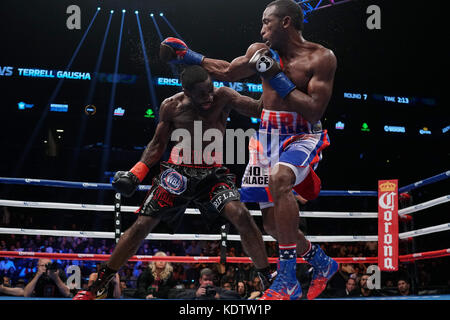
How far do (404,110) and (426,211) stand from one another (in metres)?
3.12

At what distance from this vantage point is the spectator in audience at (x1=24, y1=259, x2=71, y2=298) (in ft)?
10.3

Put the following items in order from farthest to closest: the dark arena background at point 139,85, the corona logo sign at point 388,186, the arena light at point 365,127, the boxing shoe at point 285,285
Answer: the arena light at point 365,127, the dark arena background at point 139,85, the corona logo sign at point 388,186, the boxing shoe at point 285,285

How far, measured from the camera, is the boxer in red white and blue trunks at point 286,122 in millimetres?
2014

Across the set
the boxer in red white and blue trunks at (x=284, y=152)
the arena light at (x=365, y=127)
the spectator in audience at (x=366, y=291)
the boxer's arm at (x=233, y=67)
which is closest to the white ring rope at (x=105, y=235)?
the spectator in audience at (x=366, y=291)

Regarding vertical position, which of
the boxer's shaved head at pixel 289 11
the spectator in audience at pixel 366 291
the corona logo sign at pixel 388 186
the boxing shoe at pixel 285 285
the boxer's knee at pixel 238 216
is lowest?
the spectator in audience at pixel 366 291

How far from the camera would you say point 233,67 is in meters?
2.36

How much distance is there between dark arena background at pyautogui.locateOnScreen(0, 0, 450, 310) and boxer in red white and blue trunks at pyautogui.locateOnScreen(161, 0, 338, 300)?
6301mm

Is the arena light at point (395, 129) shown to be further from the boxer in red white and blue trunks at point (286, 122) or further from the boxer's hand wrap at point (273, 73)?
the boxer's hand wrap at point (273, 73)

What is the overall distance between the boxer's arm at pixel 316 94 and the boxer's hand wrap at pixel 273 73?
0.03 metres

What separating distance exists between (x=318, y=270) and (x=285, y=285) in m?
0.60

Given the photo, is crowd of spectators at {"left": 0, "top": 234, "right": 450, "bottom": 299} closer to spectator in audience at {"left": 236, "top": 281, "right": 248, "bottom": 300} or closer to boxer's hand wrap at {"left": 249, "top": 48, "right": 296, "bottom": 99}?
spectator in audience at {"left": 236, "top": 281, "right": 248, "bottom": 300}

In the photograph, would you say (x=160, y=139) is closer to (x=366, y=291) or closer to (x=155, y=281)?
(x=155, y=281)

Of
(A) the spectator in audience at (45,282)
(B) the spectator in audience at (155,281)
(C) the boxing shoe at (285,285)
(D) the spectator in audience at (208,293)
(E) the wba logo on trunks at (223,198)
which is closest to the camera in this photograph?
(C) the boxing shoe at (285,285)
